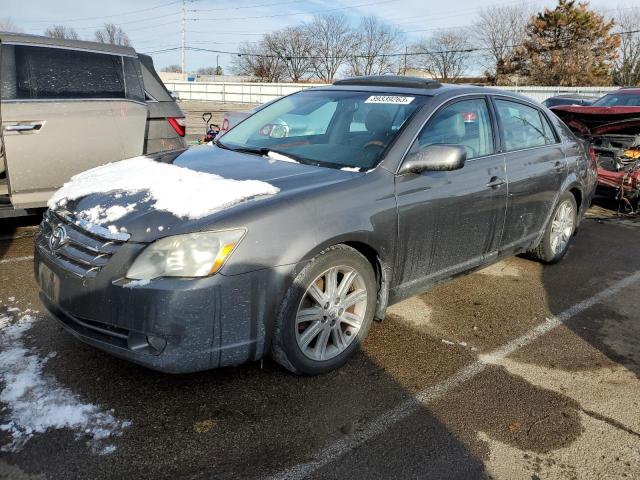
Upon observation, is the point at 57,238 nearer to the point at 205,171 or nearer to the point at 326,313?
the point at 205,171

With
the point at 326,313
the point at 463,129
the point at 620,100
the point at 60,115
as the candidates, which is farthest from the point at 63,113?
the point at 620,100

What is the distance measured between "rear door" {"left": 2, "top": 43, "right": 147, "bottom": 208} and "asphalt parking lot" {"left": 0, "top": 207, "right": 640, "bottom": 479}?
4.31 feet

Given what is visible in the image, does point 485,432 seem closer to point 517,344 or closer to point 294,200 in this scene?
point 517,344

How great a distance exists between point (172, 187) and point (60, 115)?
9.03 ft

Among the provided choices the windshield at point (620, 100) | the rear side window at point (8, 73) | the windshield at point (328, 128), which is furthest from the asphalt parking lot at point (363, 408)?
the windshield at point (620, 100)

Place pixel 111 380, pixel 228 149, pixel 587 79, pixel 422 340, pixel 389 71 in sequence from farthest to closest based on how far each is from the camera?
pixel 389 71, pixel 587 79, pixel 228 149, pixel 422 340, pixel 111 380

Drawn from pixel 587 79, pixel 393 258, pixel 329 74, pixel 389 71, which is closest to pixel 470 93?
pixel 393 258

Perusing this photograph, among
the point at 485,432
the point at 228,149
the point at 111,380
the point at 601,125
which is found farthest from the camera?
the point at 601,125

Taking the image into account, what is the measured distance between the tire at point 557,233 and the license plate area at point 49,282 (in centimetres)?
411

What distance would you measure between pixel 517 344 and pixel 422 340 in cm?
65

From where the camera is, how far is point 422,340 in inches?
144

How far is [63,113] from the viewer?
5031 mm

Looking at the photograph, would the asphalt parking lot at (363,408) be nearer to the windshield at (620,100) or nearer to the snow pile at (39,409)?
the snow pile at (39,409)

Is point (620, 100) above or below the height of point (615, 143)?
above
